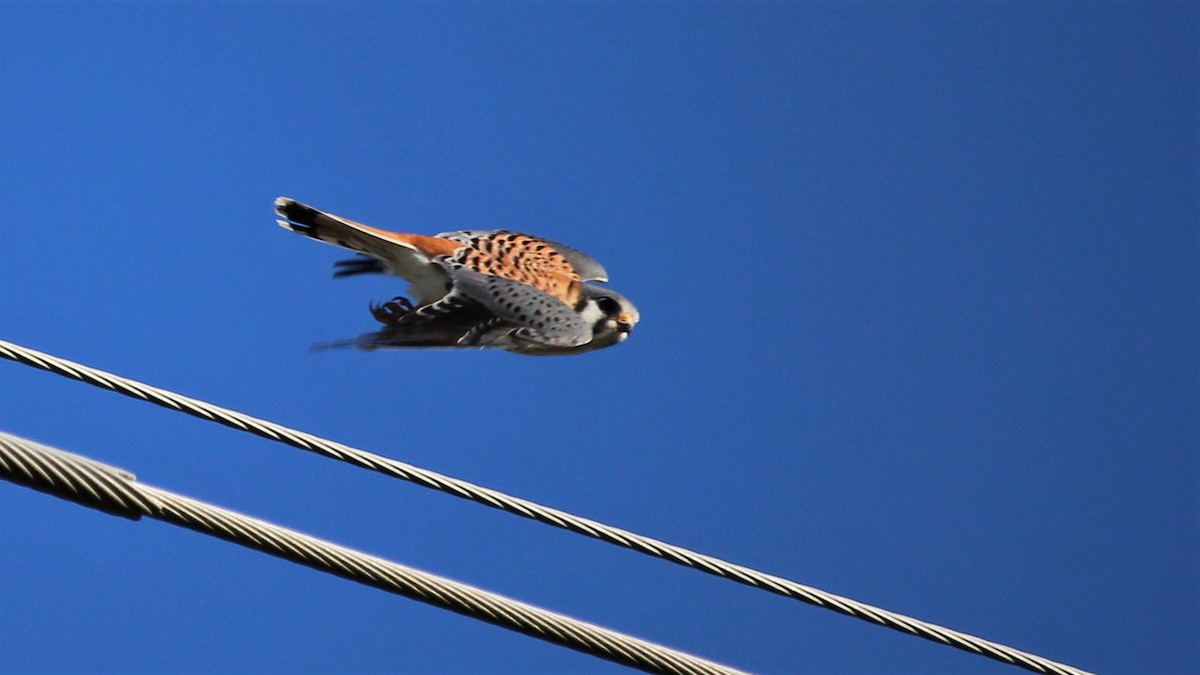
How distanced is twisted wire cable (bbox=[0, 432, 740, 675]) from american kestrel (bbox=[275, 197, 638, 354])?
509 cm

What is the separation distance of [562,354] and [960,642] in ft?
21.1

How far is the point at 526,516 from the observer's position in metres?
4.07

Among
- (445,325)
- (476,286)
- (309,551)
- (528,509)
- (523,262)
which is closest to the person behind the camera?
(309,551)

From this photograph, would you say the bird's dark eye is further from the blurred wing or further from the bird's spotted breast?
the blurred wing

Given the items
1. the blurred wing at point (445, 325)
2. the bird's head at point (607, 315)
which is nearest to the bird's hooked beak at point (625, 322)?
the bird's head at point (607, 315)

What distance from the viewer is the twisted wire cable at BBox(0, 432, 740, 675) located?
10.7ft

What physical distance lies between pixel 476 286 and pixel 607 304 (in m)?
1.63

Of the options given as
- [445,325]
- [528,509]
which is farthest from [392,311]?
[528,509]

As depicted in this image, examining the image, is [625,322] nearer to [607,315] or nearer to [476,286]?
[607,315]

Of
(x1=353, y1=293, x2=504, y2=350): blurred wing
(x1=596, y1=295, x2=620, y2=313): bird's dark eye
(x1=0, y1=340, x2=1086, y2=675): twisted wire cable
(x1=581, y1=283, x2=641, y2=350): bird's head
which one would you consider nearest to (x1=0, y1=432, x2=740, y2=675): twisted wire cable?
(x1=0, y1=340, x2=1086, y2=675): twisted wire cable

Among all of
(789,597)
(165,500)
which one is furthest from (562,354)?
(165,500)

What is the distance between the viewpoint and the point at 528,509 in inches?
160

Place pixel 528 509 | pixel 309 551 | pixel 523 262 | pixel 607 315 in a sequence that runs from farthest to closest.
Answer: pixel 607 315
pixel 523 262
pixel 528 509
pixel 309 551

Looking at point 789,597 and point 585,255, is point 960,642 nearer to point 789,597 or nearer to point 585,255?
point 789,597
